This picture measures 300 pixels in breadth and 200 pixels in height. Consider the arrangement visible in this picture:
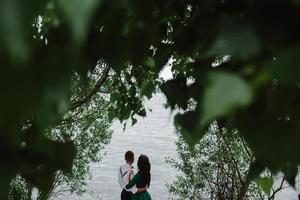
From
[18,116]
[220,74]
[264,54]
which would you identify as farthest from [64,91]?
[264,54]

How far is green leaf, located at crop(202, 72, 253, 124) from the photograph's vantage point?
363mm

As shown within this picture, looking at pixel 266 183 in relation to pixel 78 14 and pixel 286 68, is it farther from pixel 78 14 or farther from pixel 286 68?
pixel 78 14

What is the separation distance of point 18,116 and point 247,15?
1.02 ft

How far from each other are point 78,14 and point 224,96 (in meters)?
0.14

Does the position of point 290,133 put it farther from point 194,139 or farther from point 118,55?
point 118,55

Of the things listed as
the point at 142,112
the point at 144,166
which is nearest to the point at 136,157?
the point at 144,166

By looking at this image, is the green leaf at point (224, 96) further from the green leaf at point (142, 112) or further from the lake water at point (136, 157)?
the lake water at point (136, 157)

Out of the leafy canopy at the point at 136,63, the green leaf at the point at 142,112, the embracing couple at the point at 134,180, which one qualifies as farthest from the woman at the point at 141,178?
the leafy canopy at the point at 136,63

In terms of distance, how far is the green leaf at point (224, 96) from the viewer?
0.36m

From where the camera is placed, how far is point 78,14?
1.05 ft

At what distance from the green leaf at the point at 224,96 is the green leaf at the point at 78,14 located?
115mm

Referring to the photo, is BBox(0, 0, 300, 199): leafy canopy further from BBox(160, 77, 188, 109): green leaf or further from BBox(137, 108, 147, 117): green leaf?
BBox(137, 108, 147, 117): green leaf

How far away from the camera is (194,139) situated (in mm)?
755

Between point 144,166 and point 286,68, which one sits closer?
point 286,68
